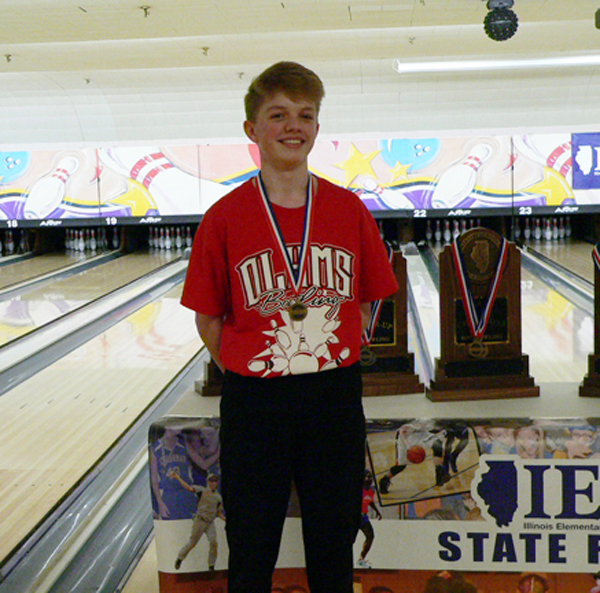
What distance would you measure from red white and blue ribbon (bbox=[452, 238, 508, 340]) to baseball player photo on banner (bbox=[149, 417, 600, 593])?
272mm

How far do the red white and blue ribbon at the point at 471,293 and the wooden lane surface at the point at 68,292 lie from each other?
3.28 meters

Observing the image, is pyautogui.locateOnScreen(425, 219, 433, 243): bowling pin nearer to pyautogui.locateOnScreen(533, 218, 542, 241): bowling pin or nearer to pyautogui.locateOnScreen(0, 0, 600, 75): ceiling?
pyautogui.locateOnScreen(533, 218, 542, 241): bowling pin

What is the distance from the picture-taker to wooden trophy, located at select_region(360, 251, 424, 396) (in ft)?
6.49

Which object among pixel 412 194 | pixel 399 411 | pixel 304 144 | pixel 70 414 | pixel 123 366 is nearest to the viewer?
pixel 304 144

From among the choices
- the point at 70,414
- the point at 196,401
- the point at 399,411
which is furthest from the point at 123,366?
the point at 399,411

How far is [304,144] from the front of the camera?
4.50 ft

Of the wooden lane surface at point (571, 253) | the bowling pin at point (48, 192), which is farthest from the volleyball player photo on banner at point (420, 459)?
the bowling pin at point (48, 192)

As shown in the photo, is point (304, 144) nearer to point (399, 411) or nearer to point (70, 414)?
point (399, 411)

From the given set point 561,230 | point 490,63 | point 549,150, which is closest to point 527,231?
point 561,230

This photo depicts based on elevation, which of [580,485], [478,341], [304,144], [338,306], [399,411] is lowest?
[580,485]

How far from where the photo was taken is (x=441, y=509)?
173 cm

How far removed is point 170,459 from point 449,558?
0.65 m

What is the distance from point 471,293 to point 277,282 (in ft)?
2.32

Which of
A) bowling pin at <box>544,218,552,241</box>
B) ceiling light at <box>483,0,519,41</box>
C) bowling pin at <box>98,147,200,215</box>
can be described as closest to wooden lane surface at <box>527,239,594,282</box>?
bowling pin at <box>544,218,552,241</box>
